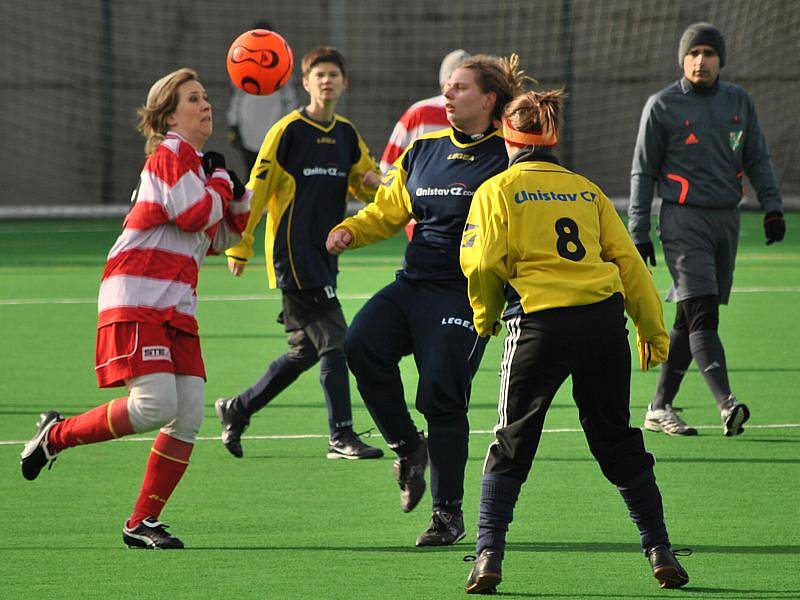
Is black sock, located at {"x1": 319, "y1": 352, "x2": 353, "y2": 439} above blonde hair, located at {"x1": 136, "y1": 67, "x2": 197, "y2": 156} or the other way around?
the other way around

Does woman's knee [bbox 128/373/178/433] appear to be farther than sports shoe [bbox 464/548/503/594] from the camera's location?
Yes

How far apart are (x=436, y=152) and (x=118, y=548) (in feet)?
6.41

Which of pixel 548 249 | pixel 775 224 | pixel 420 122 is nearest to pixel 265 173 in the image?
pixel 420 122

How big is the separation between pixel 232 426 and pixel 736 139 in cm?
309

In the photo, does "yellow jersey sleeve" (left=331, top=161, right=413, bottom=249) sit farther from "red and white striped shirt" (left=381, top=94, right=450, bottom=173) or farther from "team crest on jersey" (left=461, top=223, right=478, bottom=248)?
"red and white striped shirt" (left=381, top=94, right=450, bottom=173)

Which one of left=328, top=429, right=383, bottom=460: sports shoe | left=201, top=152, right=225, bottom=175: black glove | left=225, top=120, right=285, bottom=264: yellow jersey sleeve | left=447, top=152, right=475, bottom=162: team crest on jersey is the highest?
left=447, top=152, right=475, bottom=162: team crest on jersey

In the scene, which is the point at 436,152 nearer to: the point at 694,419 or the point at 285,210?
the point at 285,210

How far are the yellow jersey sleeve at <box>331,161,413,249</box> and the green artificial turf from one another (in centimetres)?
115

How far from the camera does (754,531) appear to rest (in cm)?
565

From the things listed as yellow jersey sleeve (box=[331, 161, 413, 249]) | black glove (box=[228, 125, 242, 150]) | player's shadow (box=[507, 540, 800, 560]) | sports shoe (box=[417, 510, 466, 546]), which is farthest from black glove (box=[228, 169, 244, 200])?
black glove (box=[228, 125, 242, 150])

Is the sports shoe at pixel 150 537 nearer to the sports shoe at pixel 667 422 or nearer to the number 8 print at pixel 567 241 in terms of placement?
the number 8 print at pixel 567 241

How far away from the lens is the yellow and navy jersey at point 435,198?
5.73 metres

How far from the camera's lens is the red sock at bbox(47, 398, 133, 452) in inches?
218

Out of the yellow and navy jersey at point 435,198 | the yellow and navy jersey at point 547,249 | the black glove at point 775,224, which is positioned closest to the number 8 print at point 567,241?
the yellow and navy jersey at point 547,249
